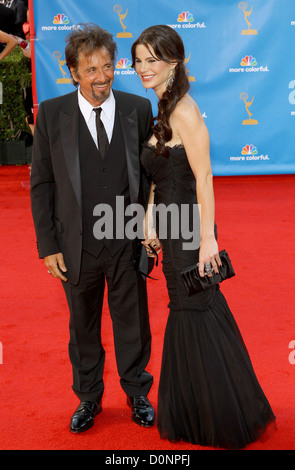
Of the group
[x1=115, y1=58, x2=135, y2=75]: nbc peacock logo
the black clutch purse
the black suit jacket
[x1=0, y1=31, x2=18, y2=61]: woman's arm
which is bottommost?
the black clutch purse

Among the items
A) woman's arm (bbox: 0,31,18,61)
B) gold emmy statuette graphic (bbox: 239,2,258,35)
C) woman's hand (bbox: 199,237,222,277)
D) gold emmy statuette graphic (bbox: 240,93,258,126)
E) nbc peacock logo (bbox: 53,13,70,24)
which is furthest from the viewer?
woman's arm (bbox: 0,31,18,61)

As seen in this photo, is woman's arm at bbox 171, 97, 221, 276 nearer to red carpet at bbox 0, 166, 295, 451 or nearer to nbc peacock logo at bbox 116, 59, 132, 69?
red carpet at bbox 0, 166, 295, 451

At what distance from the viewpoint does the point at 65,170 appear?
101 inches

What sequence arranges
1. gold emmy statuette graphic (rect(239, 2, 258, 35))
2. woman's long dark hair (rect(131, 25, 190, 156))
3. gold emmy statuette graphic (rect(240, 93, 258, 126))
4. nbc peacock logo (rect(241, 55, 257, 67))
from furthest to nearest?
1. gold emmy statuette graphic (rect(240, 93, 258, 126))
2. nbc peacock logo (rect(241, 55, 257, 67))
3. gold emmy statuette graphic (rect(239, 2, 258, 35))
4. woman's long dark hair (rect(131, 25, 190, 156))

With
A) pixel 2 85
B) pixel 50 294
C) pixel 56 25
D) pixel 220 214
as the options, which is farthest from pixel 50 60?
pixel 50 294

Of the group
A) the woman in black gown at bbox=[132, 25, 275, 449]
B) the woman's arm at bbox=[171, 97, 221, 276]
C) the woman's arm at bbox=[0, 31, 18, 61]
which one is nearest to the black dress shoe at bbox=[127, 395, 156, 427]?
the woman in black gown at bbox=[132, 25, 275, 449]

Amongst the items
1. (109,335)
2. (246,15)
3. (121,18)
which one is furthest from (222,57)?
(109,335)

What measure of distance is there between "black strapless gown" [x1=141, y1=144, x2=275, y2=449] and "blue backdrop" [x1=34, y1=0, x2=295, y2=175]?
18.5 feet

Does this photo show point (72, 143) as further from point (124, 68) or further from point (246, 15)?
point (246, 15)

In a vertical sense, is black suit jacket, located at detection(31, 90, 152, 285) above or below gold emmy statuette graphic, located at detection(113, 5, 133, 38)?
below

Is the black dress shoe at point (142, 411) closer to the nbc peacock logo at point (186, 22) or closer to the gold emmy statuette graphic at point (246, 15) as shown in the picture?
the nbc peacock logo at point (186, 22)

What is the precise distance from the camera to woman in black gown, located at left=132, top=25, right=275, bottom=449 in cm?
240

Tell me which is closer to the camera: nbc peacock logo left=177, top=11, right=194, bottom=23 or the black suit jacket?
the black suit jacket

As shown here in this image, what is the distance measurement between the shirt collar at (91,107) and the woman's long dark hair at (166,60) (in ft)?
0.74
